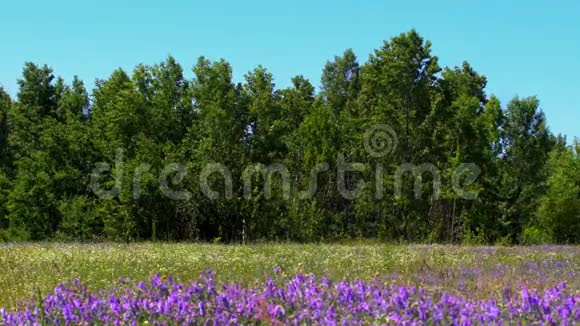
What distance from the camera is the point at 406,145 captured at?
35031mm

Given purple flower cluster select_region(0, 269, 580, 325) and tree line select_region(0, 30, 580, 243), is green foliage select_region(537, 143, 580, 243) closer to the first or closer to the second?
tree line select_region(0, 30, 580, 243)

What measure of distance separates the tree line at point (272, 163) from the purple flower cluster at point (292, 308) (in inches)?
951

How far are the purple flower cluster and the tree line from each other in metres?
24.1

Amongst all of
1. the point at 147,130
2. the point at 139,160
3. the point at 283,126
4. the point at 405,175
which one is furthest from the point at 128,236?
the point at 405,175

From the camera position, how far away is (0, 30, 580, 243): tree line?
102 feet

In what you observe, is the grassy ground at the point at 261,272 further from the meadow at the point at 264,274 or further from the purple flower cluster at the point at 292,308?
the purple flower cluster at the point at 292,308

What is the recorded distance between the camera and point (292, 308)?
5.12 metres

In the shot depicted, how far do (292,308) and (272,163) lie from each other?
29.2 m

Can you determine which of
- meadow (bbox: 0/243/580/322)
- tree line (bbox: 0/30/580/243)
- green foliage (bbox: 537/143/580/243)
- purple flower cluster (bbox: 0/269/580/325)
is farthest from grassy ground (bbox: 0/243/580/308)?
green foliage (bbox: 537/143/580/243)

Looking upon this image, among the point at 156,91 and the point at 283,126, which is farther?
the point at 156,91

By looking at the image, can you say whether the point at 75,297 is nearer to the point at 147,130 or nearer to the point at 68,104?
the point at 147,130

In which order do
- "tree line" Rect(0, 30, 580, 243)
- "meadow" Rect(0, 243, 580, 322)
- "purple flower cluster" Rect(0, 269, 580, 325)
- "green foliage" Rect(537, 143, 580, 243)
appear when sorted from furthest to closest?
1. "green foliage" Rect(537, 143, 580, 243)
2. "tree line" Rect(0, 30, 580, 243)
3. "meadow" Rect(0, 243, 580, 322)
4. "purple flower cluster" Rect(0, 269, 580, 325)

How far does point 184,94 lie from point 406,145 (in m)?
13.6

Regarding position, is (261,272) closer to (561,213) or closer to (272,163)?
(272,163)
